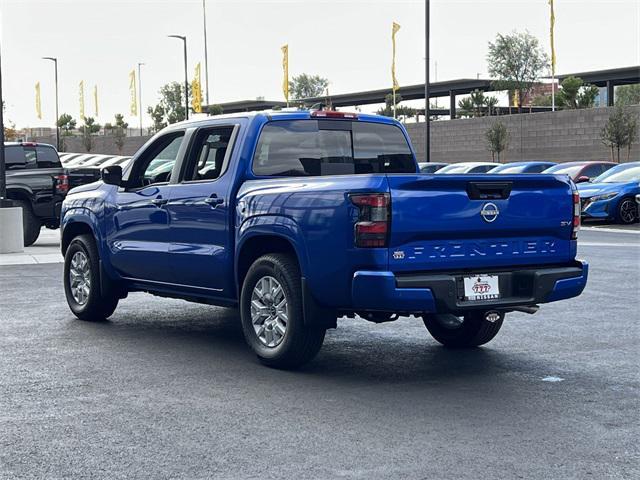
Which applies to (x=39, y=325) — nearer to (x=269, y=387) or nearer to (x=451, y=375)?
(x=269, y=387)

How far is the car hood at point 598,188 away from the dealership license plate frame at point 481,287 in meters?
19.2

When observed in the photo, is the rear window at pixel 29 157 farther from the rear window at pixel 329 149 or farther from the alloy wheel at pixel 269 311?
the alloy wheel at pixel 269 311

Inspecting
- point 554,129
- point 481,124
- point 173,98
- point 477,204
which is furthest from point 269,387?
point 173,98

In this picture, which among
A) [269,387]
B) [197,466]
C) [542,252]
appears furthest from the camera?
[542,252]

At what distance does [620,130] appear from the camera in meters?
42.6

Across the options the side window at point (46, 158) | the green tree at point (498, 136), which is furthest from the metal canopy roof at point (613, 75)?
the side window at point (46, 158)

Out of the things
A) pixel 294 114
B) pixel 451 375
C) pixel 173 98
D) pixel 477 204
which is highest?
pixel 173 98

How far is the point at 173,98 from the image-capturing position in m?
115

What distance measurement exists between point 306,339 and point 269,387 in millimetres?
536

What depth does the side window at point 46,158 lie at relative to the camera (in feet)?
69.6

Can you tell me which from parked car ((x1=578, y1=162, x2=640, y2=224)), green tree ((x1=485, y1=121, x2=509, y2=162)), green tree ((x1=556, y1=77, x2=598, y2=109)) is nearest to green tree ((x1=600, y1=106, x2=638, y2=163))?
green tree ((x1=485, y1=121, x2=509, y2=162))

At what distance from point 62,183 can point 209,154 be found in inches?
465

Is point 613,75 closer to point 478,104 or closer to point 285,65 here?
point 478,104

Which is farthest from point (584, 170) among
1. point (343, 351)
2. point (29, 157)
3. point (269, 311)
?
point (269, 311)
